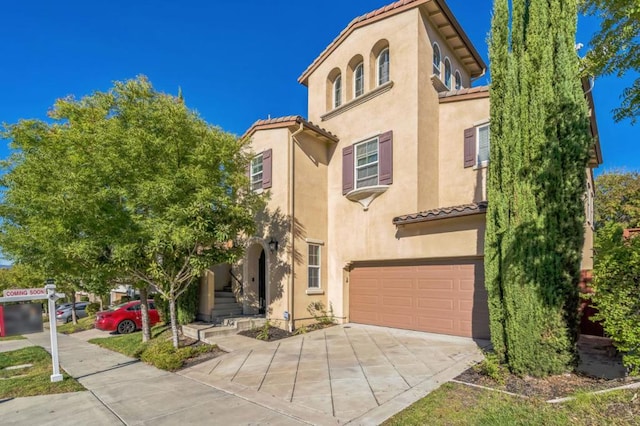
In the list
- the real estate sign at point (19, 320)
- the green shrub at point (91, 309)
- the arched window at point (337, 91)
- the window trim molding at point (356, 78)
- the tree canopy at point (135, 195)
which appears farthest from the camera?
the green shrub at point (91, 309)

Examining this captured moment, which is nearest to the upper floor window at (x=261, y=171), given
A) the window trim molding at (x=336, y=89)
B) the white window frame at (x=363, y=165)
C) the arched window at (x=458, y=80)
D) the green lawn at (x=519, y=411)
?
the white window frame at (x=363, y=165)

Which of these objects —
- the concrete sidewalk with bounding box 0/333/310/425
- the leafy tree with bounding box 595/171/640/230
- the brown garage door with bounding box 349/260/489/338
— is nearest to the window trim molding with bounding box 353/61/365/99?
the brown garage door with bounding box 349/260/489/338

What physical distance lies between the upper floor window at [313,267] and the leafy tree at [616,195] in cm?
1993

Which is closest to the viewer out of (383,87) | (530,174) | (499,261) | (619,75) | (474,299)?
(619,75)

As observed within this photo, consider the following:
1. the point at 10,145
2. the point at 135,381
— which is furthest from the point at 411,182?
the point at 10,145

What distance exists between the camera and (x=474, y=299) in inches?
369

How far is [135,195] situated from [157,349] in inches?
153

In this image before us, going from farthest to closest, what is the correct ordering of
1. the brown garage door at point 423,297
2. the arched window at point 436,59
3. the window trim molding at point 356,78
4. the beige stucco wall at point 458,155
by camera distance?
the window trim molding at point 356,78, the arched window at point 436,59, the beige stucco wall at point 458,155, the brown garage door at point 423,297

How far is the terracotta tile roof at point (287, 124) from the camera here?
38.1ft

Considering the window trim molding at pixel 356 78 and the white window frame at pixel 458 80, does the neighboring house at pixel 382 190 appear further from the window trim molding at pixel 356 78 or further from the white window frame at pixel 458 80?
the white window frame at pixel 458 80

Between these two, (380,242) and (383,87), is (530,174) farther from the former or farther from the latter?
(383,87)

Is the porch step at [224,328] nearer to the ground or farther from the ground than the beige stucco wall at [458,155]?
nearer to the ground

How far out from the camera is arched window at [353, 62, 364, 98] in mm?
13023

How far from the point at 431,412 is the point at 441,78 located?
11.3m
